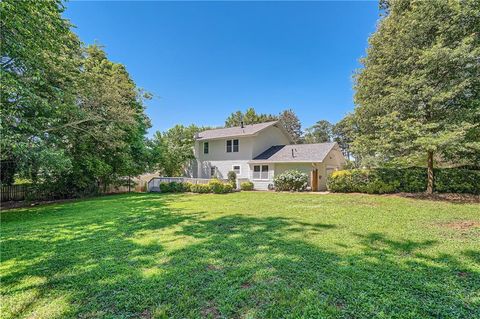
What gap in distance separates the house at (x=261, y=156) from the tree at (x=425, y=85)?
4908 millimetres

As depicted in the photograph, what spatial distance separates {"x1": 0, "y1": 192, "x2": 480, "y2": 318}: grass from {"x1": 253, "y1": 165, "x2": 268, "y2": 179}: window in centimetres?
1249

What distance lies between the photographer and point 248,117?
131ft

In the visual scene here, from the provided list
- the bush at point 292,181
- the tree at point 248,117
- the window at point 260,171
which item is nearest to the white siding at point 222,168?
the window at point 260,171

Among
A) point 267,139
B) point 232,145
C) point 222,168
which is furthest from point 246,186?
point 267,139

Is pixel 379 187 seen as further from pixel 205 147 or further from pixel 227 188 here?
pixel 205 147

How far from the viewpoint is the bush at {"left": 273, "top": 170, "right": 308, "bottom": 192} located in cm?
1650

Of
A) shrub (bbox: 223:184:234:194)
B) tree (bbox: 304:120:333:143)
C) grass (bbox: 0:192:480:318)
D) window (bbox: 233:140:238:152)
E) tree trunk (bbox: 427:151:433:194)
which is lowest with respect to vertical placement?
grass (bbox: 0:192:480:318)

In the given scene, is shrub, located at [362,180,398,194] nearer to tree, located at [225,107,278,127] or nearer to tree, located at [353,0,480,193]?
tree, located at [353,0,480,193]

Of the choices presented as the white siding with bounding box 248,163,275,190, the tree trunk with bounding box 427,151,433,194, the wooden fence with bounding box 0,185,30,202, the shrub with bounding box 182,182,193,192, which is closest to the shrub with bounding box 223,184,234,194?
the shrub with bounding box 182,182,193,192

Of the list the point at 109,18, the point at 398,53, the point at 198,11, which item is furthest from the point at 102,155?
the point at 398,53

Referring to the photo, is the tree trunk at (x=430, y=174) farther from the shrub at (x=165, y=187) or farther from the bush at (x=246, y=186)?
the shrub at (x=165, y=187)

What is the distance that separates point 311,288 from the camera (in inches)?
127

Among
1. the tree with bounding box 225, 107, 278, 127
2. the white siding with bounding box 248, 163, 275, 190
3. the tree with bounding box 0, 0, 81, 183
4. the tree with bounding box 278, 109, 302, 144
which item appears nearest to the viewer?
the tree with bounding box 0, 0, 81, 183

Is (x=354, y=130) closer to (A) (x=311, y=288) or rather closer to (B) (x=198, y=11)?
(B) (x=198, y=11)
